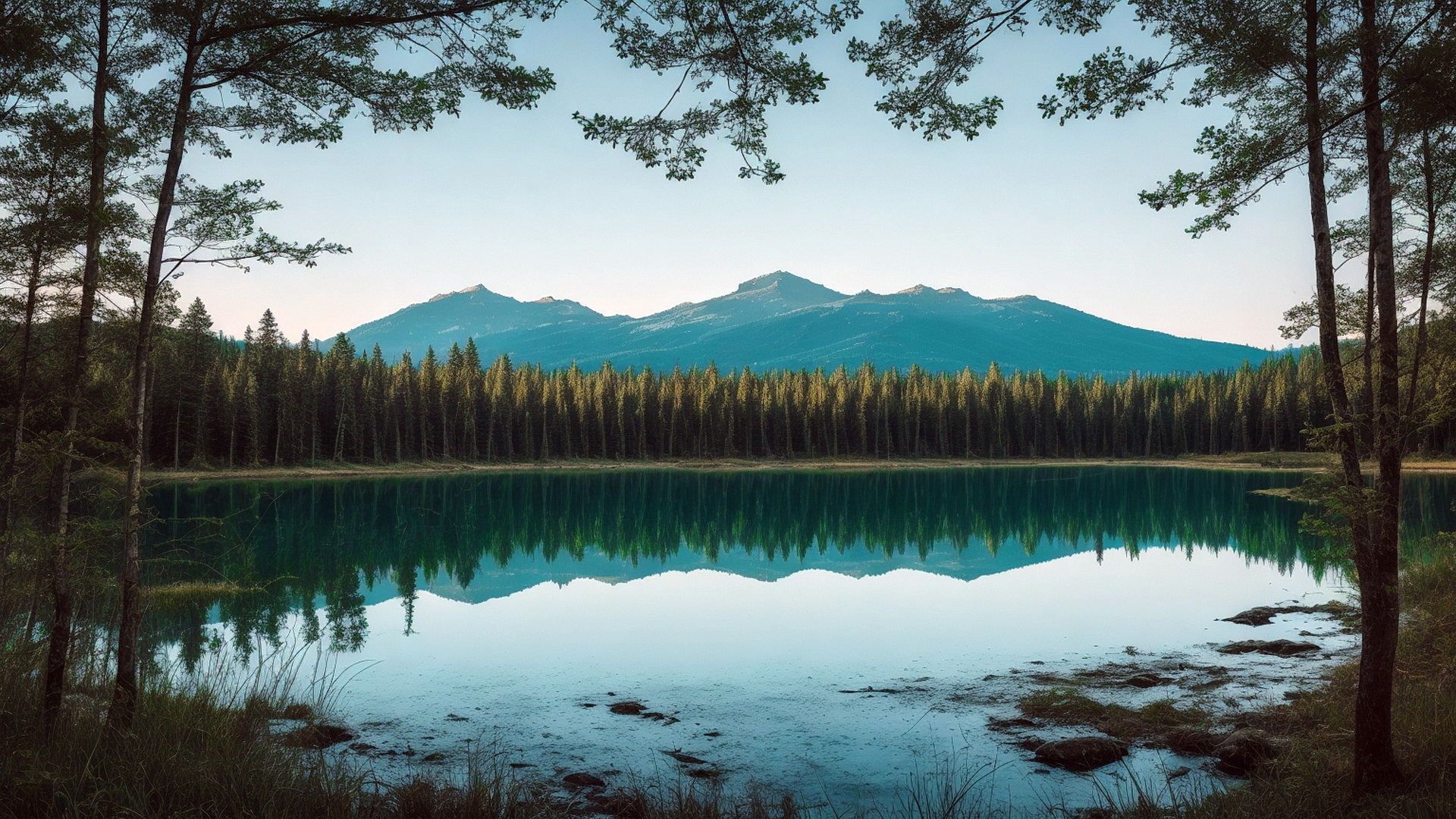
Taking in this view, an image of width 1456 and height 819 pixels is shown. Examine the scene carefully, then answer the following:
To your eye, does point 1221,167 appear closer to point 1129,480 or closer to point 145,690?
point 145,690

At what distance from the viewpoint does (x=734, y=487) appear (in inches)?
2876

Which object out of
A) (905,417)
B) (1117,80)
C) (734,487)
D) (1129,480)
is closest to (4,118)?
(1117,80)

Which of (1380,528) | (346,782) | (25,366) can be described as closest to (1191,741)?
(1380,528)

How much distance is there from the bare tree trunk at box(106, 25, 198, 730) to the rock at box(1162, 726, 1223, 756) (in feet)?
39.2

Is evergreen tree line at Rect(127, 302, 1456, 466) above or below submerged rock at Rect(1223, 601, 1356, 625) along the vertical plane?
above

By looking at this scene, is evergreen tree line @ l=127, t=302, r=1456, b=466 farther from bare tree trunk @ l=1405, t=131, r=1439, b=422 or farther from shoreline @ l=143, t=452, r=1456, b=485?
bare tree trunk @ l=1405, t=131, r=1439, b=422

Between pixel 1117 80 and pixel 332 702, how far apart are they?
1261 centimetres

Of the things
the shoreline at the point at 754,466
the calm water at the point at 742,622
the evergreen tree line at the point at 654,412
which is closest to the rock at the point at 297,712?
the calm water at the point at 742,622

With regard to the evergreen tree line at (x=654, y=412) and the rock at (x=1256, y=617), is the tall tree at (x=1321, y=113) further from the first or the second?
the evergreen tree line at (x=654, y=412)

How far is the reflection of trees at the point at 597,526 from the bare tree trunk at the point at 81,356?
4741 millimetres

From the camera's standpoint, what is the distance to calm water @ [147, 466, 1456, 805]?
1179 centimetres

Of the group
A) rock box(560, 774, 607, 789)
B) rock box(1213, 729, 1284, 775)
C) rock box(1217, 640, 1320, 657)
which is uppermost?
rock box(1213, 729, 1284, 775)

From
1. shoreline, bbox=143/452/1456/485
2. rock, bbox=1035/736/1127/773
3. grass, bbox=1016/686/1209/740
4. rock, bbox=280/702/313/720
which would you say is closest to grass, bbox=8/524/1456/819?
rock, bbox=280/702/313/720

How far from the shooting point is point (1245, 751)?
1024 cm
